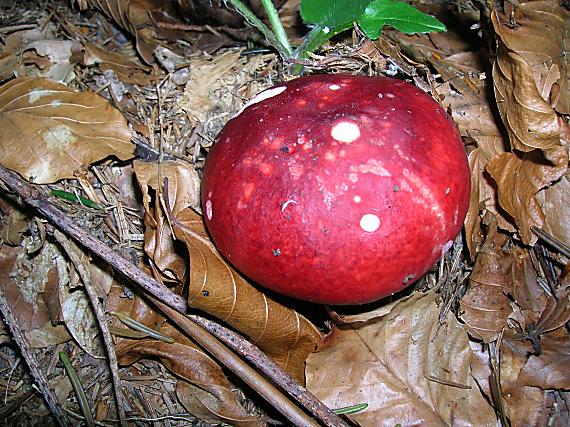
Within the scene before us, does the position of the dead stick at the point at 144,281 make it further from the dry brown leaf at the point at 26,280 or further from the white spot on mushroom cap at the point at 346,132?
the white spot on mushroom cap at the point at 346,132

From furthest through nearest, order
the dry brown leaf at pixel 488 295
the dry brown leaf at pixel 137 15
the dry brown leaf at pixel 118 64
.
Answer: the dry brown leaf at pixel 137 15 < the dry brown leaf at pixel 118 64 < the dry brown leaf at pixel 488 295

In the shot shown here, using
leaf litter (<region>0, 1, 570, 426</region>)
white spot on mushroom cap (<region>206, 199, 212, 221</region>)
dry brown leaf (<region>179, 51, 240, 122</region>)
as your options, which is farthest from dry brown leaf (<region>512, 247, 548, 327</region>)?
dry brown leaf (<region>179, 51, 240, 122</region>)

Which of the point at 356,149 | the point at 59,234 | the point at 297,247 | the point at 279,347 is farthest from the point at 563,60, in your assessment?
the point at 59,234

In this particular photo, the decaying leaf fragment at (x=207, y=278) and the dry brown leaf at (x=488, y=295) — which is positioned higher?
the decaying leaf fragment at (x=207, y=278)

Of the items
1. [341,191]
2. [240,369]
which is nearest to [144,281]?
[240,369]

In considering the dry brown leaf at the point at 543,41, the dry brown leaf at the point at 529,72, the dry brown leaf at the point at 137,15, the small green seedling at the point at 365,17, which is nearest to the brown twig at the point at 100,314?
the dry brown leaf at the point at 137,15

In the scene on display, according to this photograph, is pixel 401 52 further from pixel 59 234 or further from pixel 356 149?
pixel 59 234

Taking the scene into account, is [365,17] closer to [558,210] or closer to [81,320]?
[558,210]
